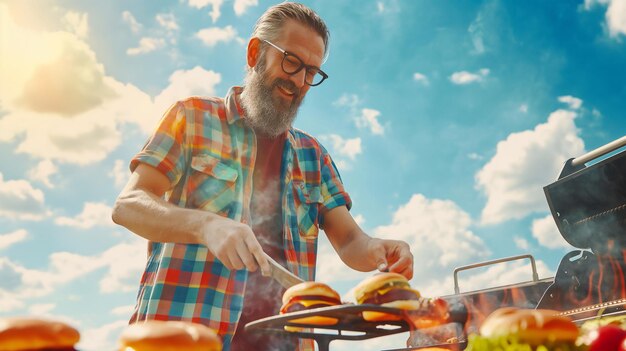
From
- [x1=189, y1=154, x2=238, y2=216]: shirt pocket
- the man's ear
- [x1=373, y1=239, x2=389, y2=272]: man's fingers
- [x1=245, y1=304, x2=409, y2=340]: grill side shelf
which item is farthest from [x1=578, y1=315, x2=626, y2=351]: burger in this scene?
the man's ear

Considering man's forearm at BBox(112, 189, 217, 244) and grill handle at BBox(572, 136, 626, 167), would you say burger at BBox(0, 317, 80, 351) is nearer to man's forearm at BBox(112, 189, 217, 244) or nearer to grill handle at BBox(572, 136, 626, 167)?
A: man's forearm at BBox(112, 189, 217, 244)

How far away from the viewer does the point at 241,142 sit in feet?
15.0

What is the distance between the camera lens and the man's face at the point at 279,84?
14.5ft

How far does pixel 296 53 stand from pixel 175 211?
1705mm

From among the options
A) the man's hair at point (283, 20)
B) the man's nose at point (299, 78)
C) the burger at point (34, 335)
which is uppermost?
the man's hair at point (283, 20)

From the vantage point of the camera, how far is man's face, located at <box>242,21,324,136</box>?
14.5ft

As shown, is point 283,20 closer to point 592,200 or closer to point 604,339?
point 592,200

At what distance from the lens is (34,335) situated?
1.61 metres

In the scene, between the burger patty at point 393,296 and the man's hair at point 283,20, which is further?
the man's hair at point 283,20

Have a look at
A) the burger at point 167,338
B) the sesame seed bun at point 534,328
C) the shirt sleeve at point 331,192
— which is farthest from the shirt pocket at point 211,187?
the sesame seed bun at point 534,328

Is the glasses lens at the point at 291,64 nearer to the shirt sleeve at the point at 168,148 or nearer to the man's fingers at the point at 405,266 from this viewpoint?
the shirt sleeve at the point at 168,148

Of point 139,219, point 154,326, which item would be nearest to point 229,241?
point 139,219

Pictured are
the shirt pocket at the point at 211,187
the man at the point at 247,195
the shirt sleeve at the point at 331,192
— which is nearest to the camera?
the man at the point at 247,195

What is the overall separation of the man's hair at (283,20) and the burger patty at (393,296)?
2.51 meters
